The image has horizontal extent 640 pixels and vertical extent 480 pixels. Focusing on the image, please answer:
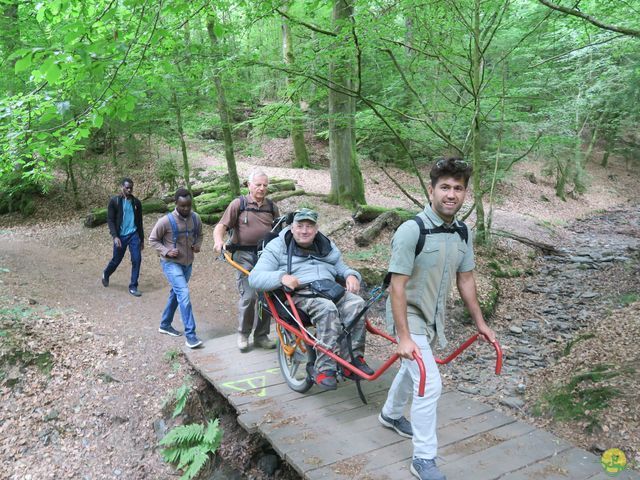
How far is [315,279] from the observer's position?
167 inches

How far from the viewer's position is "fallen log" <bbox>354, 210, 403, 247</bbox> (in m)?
10.1

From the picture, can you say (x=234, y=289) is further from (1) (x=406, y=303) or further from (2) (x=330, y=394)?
(1) (x=406, y=303)

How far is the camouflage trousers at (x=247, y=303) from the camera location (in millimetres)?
5438

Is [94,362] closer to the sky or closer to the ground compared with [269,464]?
closer to the sky

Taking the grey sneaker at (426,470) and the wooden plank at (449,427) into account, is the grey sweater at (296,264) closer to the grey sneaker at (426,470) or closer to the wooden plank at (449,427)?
the wooden plank at (449,427)

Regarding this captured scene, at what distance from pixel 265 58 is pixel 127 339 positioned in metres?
6.08

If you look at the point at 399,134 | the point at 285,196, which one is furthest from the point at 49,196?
the point at 399,134

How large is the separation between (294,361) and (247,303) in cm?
112

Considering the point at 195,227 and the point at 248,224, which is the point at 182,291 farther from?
the point at 248,224

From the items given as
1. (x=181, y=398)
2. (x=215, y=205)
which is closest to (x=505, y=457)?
(x=181, y=398)

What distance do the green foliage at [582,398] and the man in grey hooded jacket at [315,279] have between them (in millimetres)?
2102

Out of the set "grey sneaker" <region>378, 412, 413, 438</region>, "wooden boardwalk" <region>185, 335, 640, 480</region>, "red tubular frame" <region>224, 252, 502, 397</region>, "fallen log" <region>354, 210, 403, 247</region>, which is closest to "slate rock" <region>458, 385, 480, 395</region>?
"wooden boardwalk" <region>185, 335, 640, 480</region>

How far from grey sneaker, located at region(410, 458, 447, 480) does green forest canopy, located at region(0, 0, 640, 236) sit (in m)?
3.63

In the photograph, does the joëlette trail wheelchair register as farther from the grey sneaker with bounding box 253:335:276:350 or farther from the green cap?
the grey sneaker with bounding box 253:335:276:350
